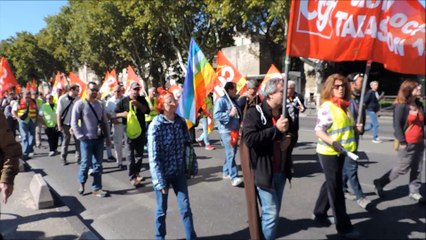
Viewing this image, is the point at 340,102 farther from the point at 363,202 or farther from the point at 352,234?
the point at 363,202

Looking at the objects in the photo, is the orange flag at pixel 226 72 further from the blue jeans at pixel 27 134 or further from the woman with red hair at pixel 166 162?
the blue jeans at pixel 27 134

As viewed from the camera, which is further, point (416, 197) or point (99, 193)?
point (99, 193)

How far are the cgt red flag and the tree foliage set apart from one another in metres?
16.5

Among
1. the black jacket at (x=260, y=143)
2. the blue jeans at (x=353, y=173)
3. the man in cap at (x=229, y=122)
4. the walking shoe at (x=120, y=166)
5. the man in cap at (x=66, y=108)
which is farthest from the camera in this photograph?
the man in cap at (x=66, y=108)

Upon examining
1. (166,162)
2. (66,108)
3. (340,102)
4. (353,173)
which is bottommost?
(353,173)

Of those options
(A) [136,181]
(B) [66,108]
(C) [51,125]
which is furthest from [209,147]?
(C) [51,125]

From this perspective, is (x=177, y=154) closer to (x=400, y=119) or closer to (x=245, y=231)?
(x=245, y=231)

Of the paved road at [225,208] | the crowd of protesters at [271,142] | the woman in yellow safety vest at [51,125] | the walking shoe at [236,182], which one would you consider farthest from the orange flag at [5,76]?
the walking shoe at [236,182]

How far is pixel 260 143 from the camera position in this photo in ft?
11.2

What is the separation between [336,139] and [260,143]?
4.01 ft

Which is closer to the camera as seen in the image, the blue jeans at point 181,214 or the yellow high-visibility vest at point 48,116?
the blue jeans at point 181,214

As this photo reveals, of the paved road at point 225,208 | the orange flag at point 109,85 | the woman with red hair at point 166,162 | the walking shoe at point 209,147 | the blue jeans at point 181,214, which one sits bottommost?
the paved road at point 225,208

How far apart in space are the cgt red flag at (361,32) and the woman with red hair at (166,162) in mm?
1574

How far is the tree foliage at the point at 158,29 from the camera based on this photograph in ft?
76.0
